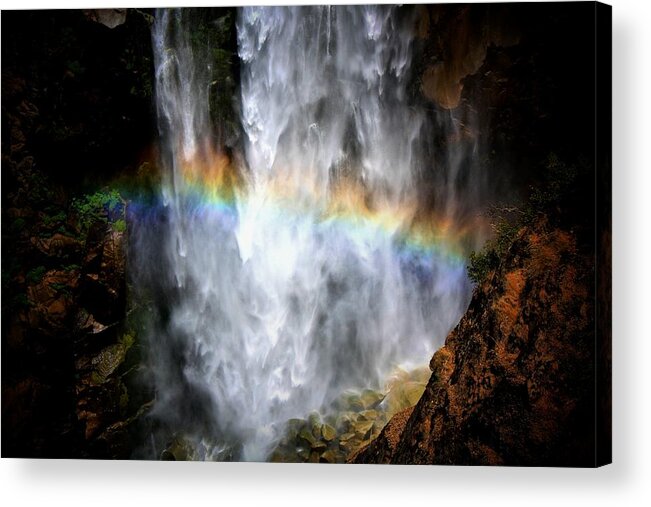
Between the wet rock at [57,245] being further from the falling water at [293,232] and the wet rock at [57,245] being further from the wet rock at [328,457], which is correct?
the wet rock at [328,457]

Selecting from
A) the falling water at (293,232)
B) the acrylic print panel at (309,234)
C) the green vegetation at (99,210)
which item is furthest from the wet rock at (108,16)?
the green vegetation at (99,210)

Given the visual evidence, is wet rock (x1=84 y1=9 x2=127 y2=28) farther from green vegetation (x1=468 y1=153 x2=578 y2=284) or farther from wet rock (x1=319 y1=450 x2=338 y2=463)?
wet rock (x1=319 y1=450 x2=338 y2=463)

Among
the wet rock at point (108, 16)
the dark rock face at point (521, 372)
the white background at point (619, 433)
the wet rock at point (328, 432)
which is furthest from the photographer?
the wet rock at point (108, 16)

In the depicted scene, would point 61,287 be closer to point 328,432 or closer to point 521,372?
point 328,432

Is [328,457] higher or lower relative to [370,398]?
lower

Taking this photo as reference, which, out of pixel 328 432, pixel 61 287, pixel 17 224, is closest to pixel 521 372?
pixel 328 432

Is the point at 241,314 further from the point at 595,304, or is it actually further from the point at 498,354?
the point at 595,304
